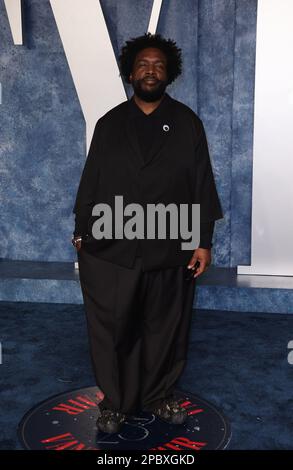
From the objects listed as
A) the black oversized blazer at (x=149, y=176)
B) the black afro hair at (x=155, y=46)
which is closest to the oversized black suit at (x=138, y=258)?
the black oversized blazer at (x=149, y=176)

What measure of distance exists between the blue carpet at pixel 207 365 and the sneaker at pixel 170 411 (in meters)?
0.25

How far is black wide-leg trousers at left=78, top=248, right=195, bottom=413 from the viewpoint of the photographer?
267 centimetres

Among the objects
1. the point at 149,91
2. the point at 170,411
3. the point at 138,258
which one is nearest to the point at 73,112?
the point at 149,91

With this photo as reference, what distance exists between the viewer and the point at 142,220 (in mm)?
2643

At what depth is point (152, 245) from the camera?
8.71ft

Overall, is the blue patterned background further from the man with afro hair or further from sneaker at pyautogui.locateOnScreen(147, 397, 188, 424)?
sneaker at pyautogui.locateOnScreen(147, 397, 188, 424)

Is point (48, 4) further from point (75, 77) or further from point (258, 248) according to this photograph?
→ point (258, 248)

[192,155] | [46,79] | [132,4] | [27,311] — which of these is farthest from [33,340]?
[132,4]

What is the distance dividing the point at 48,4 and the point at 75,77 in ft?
2.42

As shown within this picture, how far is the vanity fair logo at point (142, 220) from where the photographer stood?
2633 mm

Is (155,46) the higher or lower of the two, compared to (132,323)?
higher

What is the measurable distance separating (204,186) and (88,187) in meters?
0.52

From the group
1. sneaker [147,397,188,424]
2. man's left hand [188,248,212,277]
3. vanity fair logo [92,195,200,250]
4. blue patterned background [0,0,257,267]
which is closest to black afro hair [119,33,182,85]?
vanity fair logo [92,195,200,250]

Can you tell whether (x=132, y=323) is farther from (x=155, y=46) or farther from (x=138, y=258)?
(x=155, y=46)
